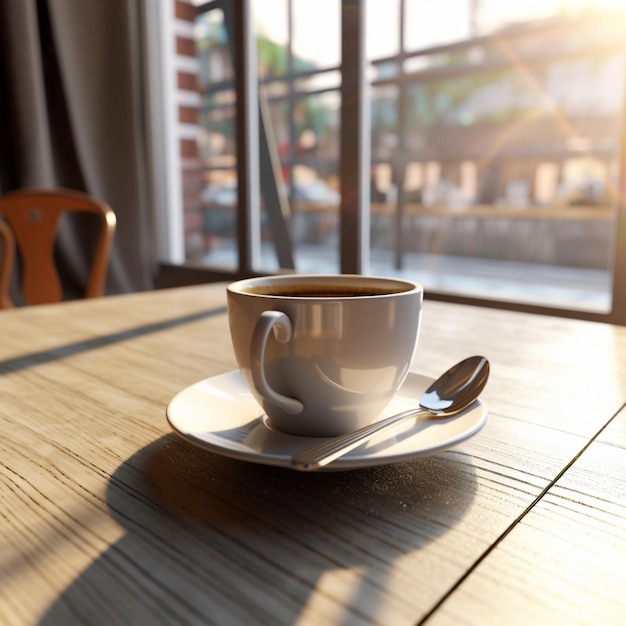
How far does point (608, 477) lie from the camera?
0.31 metres

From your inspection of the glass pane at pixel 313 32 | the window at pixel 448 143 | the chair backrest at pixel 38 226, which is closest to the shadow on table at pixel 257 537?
the chair backrest at pixel 38 226

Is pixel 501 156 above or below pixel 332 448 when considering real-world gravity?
above

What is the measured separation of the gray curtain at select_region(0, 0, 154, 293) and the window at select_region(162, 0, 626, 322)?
0.42 m

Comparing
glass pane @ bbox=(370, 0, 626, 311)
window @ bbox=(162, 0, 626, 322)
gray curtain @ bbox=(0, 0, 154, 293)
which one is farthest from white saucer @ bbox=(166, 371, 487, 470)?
glass pane @ bbox=(370, 0, 626, 311)

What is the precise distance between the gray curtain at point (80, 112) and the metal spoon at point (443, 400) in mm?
2221

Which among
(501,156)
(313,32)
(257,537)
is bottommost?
(257,537)

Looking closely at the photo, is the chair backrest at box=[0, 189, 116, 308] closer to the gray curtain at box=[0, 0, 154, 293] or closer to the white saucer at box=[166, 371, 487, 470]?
the gray curtain at box=[0, 0, 154, 293]

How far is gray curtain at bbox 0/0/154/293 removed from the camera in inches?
86.5

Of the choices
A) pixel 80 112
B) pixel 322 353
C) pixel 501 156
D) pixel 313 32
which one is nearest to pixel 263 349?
pixel 322 353

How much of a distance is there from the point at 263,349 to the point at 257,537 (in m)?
0.09

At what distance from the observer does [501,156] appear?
164 inches

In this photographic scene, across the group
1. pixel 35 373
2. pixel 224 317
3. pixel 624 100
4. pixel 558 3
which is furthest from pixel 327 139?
pixel 35 373

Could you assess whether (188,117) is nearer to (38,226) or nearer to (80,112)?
(80,112)

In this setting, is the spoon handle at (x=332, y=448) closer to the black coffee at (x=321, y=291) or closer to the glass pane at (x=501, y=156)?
the black coffee at (x=321, y=291)
